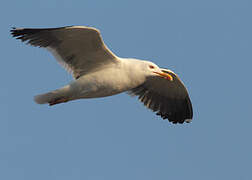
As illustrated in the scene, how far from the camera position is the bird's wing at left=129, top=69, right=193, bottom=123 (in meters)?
11.8

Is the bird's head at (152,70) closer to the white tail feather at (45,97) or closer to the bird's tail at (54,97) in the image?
the bird's tail at (54,97)

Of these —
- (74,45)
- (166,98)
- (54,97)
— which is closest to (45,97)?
(54,97)

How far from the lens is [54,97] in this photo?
1027cm

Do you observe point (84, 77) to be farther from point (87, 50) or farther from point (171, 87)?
point (171, 87)

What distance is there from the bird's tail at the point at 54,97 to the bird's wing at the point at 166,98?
216 centimetres

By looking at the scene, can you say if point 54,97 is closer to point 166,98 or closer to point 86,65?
point 86,65

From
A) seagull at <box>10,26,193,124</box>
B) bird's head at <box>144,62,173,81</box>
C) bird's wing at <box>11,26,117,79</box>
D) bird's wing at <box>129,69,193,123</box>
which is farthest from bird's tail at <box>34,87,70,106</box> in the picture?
bird's wing at <box>129,69,193,123</box>

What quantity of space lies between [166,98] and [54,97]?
299 cm

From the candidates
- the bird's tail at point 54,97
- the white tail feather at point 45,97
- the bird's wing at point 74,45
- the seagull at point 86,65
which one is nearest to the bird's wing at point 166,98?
the seagull at point 86,65

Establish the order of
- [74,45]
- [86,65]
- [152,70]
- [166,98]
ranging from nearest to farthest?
1. [74,45]
2. [152,70]
3. [86,65]
4. [166,98]

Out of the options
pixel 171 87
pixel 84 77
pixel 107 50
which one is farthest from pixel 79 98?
pixel 171 87

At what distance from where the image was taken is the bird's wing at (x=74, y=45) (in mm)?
9800

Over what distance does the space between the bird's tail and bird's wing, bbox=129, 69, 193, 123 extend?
2.16m

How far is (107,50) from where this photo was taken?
10008 mm
